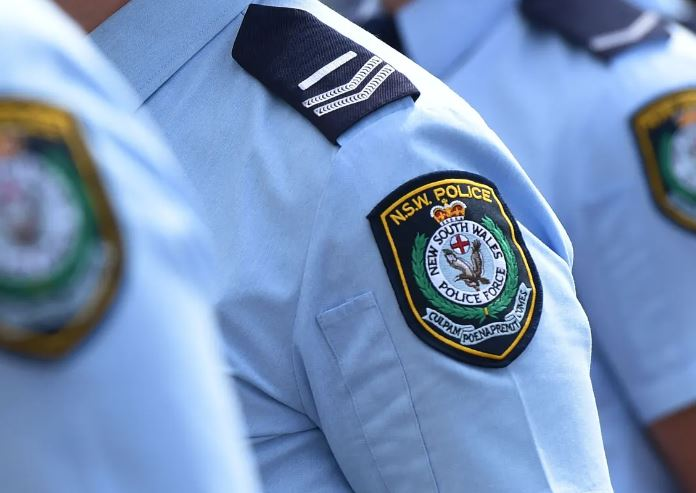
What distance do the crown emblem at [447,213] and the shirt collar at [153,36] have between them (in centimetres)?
26

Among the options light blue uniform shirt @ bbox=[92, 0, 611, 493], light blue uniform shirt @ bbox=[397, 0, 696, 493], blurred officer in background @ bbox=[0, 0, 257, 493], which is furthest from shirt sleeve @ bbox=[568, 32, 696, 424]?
blurred officer in background @ bbox=[0, 0, 257, 493]

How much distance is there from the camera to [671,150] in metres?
1.37

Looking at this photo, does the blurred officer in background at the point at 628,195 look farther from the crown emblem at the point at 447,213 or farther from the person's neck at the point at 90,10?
the person's neck at the point at 90,10

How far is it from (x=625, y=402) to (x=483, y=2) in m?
0.62

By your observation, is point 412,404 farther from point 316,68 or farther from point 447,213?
point 316,68

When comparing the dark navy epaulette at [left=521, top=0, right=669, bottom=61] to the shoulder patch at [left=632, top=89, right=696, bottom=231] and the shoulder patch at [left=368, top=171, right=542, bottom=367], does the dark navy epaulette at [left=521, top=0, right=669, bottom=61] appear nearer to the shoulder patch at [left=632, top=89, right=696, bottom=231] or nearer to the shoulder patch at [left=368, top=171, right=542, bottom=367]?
the shoulder patch at [left=632, top=89, right=696, bottom=231]

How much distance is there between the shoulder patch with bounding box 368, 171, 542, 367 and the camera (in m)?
0.88

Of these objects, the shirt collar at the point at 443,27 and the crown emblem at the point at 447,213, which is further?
the shirt collar at the point at 443,27

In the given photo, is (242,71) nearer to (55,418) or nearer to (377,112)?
(377,112)

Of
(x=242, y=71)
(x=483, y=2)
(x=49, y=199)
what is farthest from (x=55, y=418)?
(x=483, y=2)

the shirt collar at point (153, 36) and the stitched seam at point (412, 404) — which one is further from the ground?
the shirt collar at point (153, 36)

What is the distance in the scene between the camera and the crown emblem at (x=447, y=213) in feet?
2.90

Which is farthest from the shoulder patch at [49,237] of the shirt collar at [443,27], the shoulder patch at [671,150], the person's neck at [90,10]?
the shirt collar at [443,27]

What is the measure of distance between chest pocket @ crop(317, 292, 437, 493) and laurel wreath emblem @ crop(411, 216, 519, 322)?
0.13 feet
